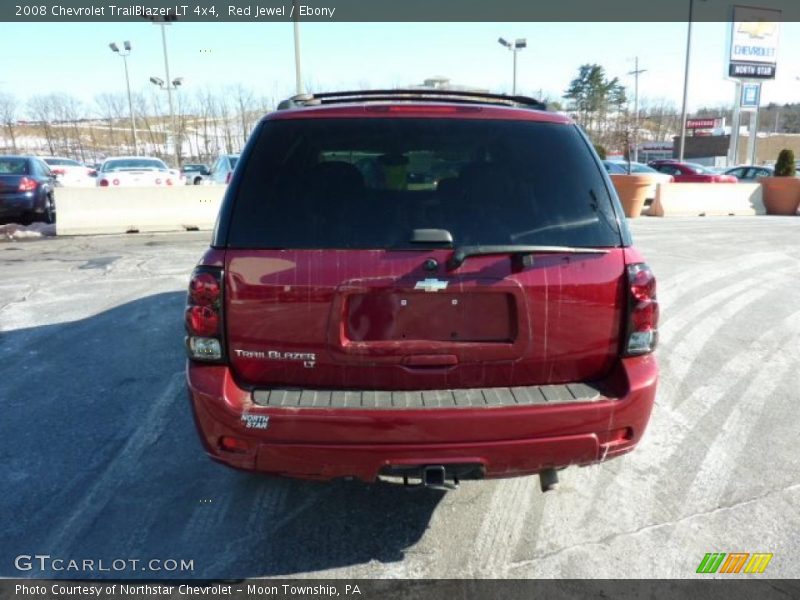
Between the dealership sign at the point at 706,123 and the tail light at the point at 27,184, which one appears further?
the dealership sign at the point at 706,123

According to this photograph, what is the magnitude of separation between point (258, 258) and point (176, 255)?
8.33 meters

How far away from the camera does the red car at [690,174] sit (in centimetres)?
2155

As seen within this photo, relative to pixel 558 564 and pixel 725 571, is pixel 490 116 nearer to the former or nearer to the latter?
pixel 558 564

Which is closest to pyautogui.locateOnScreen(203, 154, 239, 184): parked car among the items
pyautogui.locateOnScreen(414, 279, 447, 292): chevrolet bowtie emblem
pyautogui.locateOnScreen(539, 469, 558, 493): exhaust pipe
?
pyautogui.locateOnScreen(414, 279, 447, 292): chevrolet bowtie emblem

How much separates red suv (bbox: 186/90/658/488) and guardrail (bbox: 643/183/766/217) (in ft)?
55.2

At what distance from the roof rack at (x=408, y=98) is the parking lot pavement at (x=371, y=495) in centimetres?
210

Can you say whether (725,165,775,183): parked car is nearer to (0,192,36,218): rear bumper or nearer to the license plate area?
(0,192,36,218): rear bumper

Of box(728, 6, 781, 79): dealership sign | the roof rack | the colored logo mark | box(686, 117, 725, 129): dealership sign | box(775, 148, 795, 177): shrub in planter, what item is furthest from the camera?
box(686, 117, 725, 129): dealership sign

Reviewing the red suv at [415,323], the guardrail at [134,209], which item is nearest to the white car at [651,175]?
the guardrail at [134,209]

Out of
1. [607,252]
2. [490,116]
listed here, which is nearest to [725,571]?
[607,252]

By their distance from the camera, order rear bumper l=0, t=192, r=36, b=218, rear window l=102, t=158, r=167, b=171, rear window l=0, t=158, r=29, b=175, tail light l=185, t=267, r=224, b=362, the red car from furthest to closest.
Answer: the red car < rear window l=102, t=158, r=167, b=171 < rear window l=0, t=158, r=29, b=175 < rear bumper l=0, t=192, r=36, b=218 < tail light l=185, t=267, r=224, b=362

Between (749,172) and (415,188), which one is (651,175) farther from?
(415,188)

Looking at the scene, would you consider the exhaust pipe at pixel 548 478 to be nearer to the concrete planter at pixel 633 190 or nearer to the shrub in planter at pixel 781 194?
the concrete planter at pixel 633 190

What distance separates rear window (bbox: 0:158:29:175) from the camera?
12780mm
